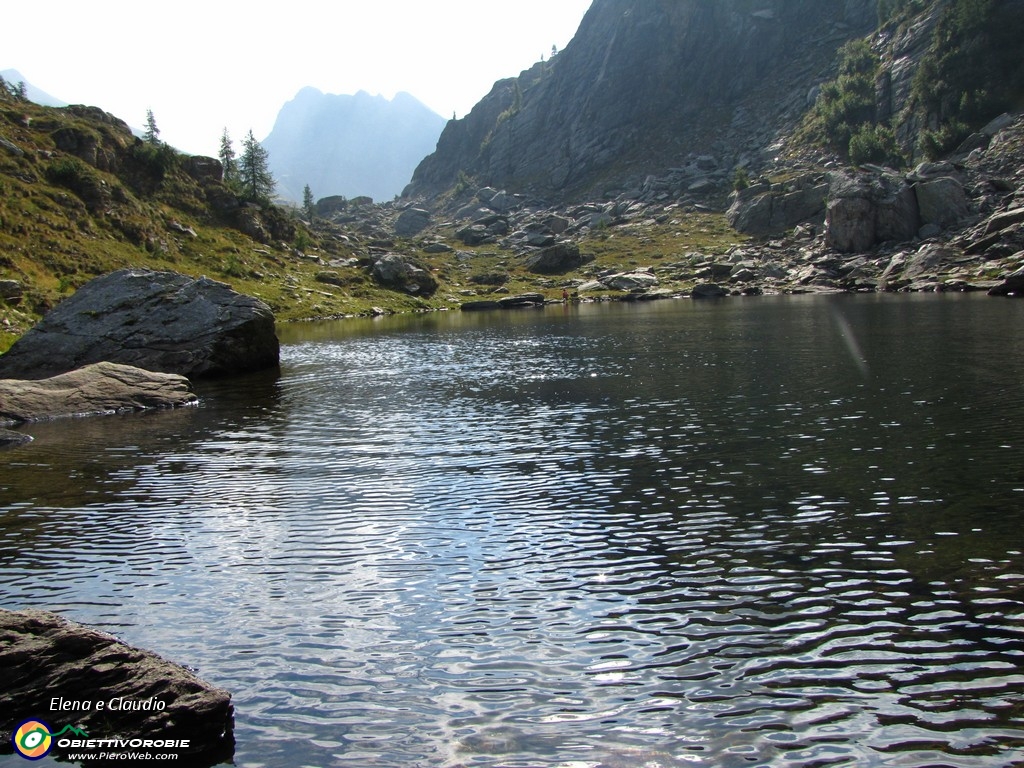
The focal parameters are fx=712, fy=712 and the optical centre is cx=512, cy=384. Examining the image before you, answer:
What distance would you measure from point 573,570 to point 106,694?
35.3 ft

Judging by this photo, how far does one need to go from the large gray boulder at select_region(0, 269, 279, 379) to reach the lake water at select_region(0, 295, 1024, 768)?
57.1 feet

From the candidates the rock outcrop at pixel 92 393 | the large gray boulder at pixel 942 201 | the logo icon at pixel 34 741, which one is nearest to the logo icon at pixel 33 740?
the logo icon at pixel 34 741

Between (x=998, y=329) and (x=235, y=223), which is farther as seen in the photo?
(x=235, y=223)

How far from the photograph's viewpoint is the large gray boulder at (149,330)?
54.6 metres

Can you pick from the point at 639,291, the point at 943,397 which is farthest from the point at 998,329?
the point at 639,291

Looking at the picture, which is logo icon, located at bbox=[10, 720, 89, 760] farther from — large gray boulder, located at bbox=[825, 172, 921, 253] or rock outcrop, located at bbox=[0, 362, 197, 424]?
large gray boulder, located at bbox=[825, 172, 921, 253]

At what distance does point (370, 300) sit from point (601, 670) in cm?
14934

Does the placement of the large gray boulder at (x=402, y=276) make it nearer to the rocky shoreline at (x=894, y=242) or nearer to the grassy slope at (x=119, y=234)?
the grassy slope at (x=119, y=234)

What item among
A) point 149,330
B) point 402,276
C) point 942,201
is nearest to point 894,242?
point 942,201

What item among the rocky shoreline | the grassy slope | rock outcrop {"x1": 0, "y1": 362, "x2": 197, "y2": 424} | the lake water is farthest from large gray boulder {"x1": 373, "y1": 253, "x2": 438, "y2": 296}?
the lake water

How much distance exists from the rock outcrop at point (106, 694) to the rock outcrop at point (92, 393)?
38.0 metres

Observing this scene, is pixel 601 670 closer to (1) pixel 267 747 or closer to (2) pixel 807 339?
(1) pixel 267 747

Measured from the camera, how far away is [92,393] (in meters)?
46.3

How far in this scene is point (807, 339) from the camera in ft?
221
